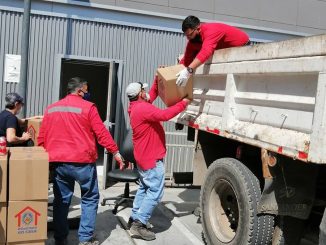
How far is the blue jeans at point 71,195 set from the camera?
14.6 feet

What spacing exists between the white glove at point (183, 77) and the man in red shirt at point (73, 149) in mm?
932

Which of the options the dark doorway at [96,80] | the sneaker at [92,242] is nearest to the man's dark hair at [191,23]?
the sneaker at [92,242]

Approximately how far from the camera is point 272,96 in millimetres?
3525

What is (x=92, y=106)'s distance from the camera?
14.9ft

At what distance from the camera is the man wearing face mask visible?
211 inches

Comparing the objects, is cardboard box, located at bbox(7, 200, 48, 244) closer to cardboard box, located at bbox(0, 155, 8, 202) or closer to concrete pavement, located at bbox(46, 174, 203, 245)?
cardboard box, located at bbox(0, 155, 8, 202)

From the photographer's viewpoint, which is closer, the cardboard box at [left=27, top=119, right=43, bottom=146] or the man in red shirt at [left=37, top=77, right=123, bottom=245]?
the man in red shirt at [left=37, top=77, right=123, bottom=245]

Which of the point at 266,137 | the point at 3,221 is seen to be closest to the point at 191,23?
the point at 266,137

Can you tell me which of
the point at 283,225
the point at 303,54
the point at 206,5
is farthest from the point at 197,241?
the point at 206,5

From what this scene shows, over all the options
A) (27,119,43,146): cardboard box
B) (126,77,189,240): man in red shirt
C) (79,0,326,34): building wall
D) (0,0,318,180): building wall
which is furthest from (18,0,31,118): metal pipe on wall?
(126,77,189,240): man in red shirt

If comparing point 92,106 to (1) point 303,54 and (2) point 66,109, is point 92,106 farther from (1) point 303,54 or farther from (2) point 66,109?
(1) point 303,54

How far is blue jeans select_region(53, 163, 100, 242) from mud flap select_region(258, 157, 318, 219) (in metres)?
1.94

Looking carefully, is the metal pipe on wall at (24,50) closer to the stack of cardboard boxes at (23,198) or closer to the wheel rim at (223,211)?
the stack of cardboard boxes at (23,198)

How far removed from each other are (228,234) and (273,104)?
149cm
